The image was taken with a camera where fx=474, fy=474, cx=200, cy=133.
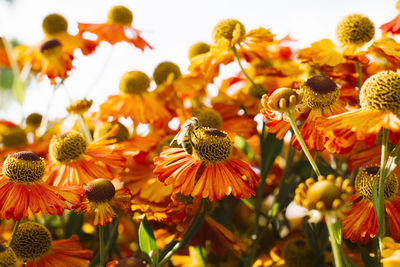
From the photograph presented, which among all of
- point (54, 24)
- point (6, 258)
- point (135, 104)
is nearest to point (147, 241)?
point (6, 258)

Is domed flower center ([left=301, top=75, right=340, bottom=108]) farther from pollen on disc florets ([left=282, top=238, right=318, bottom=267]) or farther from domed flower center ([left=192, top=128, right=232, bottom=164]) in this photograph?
pollen on disc florets ([left=282, top=238, right=318, bottom=267])

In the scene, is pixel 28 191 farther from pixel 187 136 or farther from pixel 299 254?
pixel 299 254

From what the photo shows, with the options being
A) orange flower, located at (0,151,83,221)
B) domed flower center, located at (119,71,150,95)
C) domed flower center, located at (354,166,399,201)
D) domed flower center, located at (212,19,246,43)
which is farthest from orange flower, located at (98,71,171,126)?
domed flower center, located at (354,166,399,201)

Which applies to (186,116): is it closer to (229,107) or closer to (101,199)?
(229,107)

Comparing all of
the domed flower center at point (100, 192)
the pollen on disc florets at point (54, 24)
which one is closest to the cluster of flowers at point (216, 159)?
the domed flower center at point (100, 192)

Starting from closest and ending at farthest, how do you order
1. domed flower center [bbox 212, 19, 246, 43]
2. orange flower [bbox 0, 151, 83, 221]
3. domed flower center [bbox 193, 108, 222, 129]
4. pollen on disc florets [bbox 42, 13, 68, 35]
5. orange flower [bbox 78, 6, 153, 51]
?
orange flower [bbox 0, 151, 83, 221]
domed flower center [bbox 193, 108, 222, 129]
domed flower center [bbox 212, 19, 246, 43]
orange flower [bbox 78, 6, 153, 51]
pollen on disc florets [bbox 42, 13, 68, 35]

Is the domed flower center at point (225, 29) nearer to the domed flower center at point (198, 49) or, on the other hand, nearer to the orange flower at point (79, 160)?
the domed flower center at point (198, 49)

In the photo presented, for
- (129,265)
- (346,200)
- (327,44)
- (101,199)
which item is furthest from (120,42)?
(346,200)
